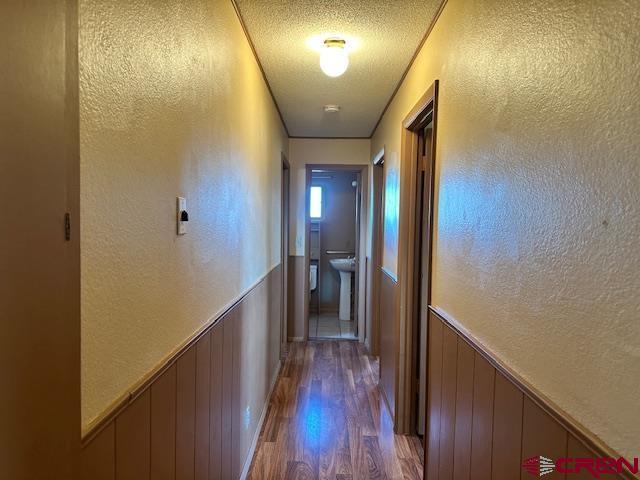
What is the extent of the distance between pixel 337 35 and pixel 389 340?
210 cm

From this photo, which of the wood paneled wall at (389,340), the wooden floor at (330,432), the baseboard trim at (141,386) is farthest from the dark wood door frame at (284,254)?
the baseboard trim at (141,386)

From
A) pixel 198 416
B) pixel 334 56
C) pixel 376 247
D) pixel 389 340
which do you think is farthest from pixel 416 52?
pixel 376 247

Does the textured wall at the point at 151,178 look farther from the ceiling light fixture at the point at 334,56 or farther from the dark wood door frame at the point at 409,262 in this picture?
the dark wood door frame at the point at 409,262

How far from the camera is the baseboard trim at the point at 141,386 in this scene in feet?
2.47

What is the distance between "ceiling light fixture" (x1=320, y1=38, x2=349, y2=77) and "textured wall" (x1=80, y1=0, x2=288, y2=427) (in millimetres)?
547

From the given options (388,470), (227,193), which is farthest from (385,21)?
(388,470)

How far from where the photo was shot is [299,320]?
481 centimetres

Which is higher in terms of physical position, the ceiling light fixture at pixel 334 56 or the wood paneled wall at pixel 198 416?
the ceiling light fixture at pixel 334 56

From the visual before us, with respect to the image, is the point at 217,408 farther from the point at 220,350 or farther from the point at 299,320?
the point at 299,320

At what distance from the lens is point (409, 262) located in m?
2.70

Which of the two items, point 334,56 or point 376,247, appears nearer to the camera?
point 334,56

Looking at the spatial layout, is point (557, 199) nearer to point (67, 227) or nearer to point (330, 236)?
point (67, 227)

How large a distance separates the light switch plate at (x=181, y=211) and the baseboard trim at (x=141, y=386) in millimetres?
333

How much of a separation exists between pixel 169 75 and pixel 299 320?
13.0ft
